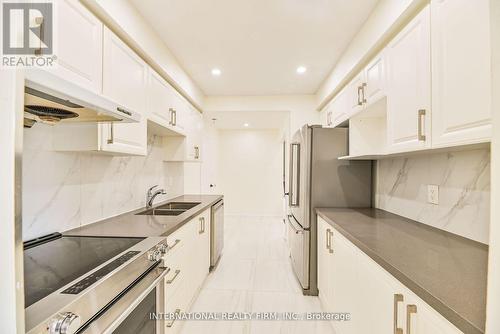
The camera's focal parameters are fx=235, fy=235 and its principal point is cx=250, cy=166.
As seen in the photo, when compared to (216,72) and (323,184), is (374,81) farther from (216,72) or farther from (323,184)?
(216,72)

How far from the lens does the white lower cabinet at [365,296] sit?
0.84 metres

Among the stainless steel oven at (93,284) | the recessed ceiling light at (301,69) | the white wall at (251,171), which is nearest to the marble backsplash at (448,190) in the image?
the recessed ceiling light at (301,69)

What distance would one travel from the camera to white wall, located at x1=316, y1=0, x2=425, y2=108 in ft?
4.85

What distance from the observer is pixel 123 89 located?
164 cm

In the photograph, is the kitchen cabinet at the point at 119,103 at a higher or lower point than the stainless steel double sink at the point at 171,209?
higher

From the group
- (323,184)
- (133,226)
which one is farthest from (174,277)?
(323,184)

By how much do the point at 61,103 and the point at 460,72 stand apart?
1.66 metres

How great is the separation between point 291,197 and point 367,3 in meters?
2.03

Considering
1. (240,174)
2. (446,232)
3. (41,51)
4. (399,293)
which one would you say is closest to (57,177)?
(41,51)

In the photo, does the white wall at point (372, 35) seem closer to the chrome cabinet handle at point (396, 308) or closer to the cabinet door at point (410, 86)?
the cabinet door at point (410, 86)

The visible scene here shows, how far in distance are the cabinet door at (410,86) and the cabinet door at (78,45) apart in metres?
1.85

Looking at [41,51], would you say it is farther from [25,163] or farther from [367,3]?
[367,3]

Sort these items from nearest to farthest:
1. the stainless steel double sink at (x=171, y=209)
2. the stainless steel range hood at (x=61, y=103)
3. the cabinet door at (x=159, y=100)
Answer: the stainless steel range hood at (x=61, y=103) → the cabinet door at (x=159, y=100) → the stainless steel double sink at (x=171, y=209)

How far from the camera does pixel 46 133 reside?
1.36 metres
